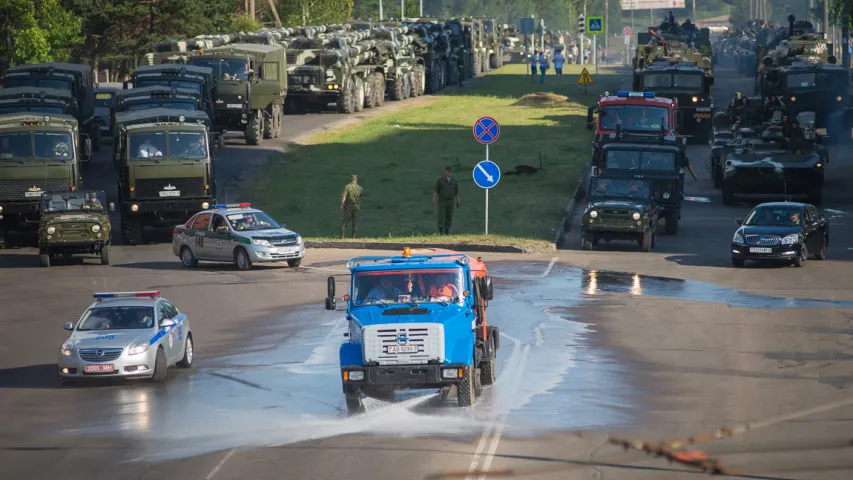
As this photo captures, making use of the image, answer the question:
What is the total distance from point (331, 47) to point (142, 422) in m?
44.5

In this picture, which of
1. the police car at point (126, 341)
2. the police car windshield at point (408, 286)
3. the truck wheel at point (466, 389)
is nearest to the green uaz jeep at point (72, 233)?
the police car at point (126, 341)

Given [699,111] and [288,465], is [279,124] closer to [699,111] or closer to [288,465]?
[699,111]

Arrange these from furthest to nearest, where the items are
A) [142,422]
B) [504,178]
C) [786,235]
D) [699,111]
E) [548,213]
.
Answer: [699,111], [504,178], [548,213], [786,235], [142,422]

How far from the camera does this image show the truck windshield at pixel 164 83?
44.8 meters

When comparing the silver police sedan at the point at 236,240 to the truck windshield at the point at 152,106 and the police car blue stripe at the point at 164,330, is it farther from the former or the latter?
the police car blue stripe at the point at 164,330

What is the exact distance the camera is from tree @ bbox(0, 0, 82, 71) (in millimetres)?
58094

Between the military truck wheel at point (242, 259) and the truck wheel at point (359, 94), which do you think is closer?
the military truck wheel at point (242, 259)

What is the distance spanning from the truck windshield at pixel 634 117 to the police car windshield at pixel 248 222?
13.2 metres

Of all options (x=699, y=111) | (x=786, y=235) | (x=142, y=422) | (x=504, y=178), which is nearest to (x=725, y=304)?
(x=786, y=235)

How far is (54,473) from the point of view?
14867mm

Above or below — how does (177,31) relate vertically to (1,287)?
above

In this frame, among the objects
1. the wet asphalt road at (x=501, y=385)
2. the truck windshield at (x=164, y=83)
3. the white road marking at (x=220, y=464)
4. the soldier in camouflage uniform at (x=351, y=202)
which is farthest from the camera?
the truck windshield at (x=164, y=83)

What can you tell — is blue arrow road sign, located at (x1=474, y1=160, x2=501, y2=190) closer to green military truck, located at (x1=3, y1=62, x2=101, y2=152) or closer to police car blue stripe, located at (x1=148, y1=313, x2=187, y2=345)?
police car blue stripe, located at (x1=148, y1=313, x2=187, y2=345)

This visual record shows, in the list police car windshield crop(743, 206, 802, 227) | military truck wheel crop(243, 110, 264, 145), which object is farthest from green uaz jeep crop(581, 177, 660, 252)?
military truck wheel crop(243, 110, 264, 145)
